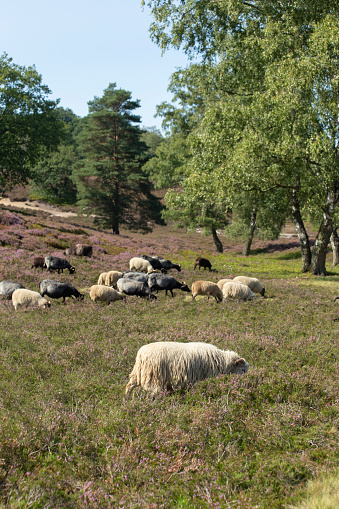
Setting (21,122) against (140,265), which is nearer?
(140,265)

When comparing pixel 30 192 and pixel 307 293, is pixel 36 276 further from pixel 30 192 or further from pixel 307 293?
pixel 30 192

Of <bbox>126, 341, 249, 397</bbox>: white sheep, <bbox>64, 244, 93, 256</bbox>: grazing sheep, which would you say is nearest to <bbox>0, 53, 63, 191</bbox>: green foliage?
<bbox>64, 244, 93, 256</bbox>: grazing sheep

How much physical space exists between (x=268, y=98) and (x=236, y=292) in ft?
36.8

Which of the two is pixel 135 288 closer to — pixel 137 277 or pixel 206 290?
pixel 137 277

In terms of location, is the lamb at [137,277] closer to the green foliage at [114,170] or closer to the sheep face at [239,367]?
the sheep face at [239,367]

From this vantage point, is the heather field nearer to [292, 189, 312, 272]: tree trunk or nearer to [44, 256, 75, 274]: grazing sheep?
[44, 256, 75, 274]: grazing sheep

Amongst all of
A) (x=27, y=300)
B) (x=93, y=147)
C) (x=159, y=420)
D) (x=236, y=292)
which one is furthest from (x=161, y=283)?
(x=93, y=147)

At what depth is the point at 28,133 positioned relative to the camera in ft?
135

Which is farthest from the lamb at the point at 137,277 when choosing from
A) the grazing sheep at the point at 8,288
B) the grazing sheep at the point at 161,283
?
the grazing sheep at the point at 8,288

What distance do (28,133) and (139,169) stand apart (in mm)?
13649

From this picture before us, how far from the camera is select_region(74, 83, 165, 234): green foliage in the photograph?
144 ft

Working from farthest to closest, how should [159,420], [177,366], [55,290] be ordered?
[55,290] < [177,366] < [159,420]

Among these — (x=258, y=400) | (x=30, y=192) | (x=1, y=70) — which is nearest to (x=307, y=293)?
(x=258, y=400)

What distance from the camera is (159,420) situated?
5430 millimetres
